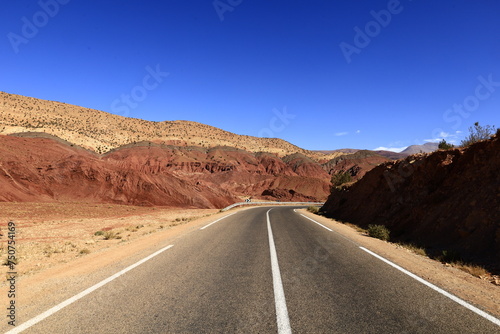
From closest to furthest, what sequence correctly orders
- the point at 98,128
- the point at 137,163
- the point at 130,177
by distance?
the point at 130,177 → the point at 137,163 → the point at 98,128

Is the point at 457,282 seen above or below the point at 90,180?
below

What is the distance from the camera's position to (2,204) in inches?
1081

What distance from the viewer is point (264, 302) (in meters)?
4.40

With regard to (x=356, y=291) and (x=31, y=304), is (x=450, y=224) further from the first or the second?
(x=31, y=304)

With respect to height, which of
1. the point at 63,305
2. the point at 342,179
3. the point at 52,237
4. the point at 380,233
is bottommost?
the point at 380,233

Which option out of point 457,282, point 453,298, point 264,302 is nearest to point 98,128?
point 264,302

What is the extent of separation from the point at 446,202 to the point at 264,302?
35.8 feet

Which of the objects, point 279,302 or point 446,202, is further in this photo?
point 446,202

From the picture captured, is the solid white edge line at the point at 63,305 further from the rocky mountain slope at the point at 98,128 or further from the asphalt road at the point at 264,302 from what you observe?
the rocky mountain slope at the point at 98,128

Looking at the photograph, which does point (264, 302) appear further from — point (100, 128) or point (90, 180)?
point (100, 128)

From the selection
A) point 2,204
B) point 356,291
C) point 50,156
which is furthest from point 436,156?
point 50,156

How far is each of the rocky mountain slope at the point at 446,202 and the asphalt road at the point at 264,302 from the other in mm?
4128

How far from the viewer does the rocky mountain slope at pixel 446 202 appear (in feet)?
28.7

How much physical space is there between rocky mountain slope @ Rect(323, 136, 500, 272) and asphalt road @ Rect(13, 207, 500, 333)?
4128 mm
